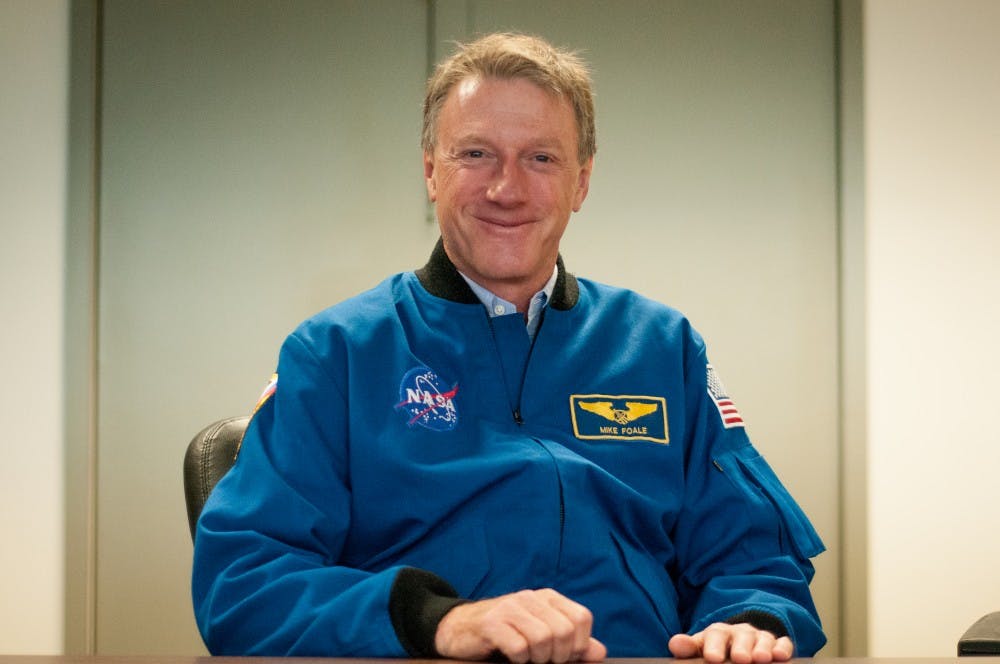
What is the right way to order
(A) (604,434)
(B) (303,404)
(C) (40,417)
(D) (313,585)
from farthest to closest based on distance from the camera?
(C) (40,417)
(A) (604,434)
(B) (303,404)
(D) (313,585)

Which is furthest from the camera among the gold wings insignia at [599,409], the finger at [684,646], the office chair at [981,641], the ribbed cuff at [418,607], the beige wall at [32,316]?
the beige wall at [32,316]

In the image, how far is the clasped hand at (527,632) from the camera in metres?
1.03

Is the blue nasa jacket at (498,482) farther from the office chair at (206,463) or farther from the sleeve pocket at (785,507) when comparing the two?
the office chair at (206,463)

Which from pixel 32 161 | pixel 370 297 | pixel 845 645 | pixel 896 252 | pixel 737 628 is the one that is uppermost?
pixel 32 161

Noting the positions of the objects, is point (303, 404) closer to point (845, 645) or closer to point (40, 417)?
point (40, 417)

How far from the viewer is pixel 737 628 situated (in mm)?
1265

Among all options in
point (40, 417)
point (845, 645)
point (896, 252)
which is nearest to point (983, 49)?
point (896, 252)

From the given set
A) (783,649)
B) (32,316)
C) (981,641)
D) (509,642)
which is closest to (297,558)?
(509,642)

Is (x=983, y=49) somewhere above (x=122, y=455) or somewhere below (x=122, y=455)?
above

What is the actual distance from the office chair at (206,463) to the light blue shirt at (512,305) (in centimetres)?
43

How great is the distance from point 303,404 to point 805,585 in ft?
2.37

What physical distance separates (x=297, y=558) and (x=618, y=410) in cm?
50

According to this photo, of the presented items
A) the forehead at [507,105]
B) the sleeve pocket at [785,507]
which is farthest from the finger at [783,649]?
the forehead at [507,105]

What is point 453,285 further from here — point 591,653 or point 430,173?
point 591,653
